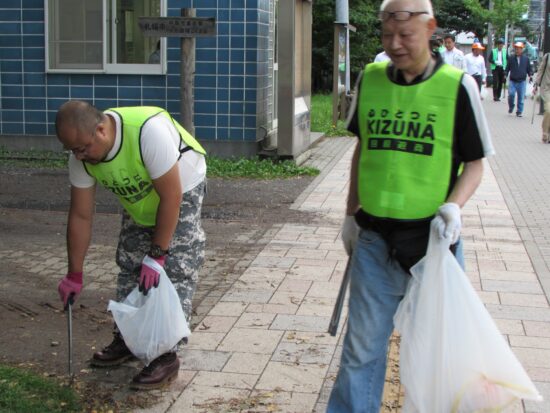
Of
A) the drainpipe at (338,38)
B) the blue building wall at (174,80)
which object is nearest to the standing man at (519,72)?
the drainpipe at (338,38)

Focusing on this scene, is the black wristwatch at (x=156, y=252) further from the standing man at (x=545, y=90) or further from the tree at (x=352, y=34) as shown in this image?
the tree at (x=352, y=34)

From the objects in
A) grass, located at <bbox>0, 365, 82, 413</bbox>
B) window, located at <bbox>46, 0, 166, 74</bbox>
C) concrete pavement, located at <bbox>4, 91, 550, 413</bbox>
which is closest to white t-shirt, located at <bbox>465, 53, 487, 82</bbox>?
Result: window, located at <bbox>46, 0, 166, 74</bbox>

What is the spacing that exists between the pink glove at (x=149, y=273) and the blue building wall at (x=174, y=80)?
788 cm

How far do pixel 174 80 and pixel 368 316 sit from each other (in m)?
9.08

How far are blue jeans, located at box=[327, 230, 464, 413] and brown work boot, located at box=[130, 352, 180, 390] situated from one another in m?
1.21

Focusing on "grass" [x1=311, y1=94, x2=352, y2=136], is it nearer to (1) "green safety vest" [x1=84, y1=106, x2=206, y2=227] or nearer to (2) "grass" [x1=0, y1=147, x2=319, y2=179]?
(2) "grass" [x1=0, y1=147, x2=319, y2=179]

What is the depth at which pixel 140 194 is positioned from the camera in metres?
4.33

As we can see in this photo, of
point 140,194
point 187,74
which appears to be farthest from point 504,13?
point 140,194

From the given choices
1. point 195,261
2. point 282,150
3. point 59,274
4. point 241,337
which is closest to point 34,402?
point 195,261

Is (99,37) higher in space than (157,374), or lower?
higher

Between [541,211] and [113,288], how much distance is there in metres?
5.21

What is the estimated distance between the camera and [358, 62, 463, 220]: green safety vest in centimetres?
335

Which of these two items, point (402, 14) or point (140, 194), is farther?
point (140, 194)

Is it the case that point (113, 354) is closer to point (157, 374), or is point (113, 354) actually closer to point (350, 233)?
point (157, 374)
